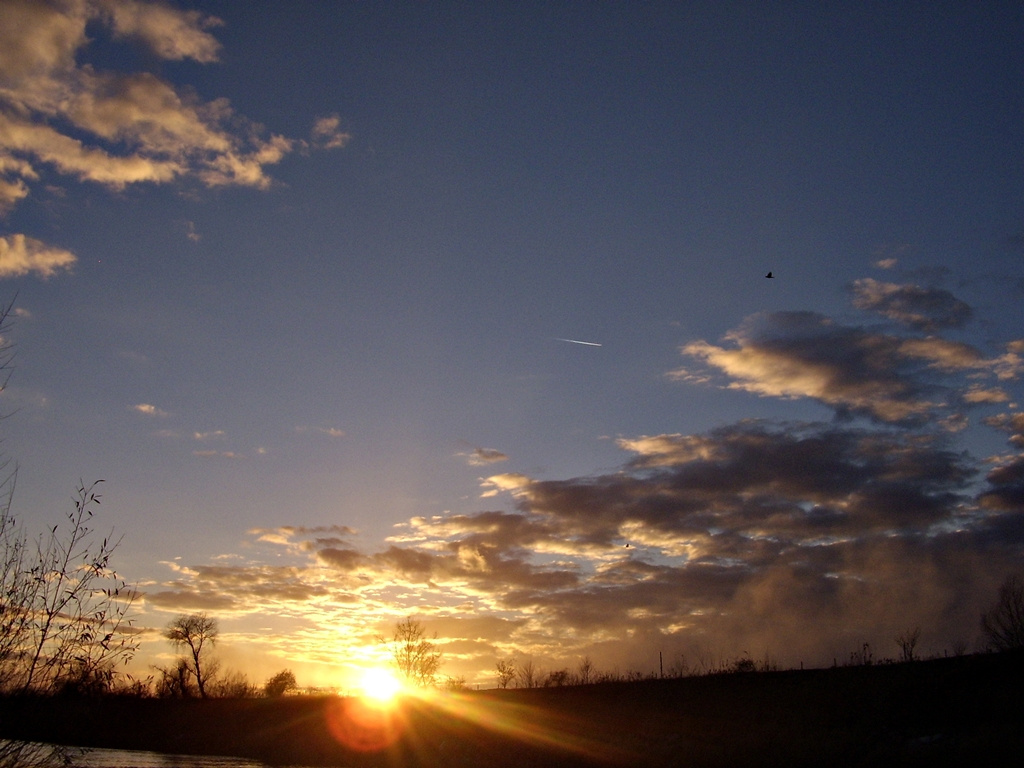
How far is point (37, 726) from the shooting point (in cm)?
1431

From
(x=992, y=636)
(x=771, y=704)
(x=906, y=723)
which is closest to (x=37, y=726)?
(x=906, y=723)

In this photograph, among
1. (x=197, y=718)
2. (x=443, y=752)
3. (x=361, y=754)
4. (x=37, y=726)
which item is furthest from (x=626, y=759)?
(x=197, y=718)

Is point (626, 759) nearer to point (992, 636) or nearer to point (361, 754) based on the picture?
point (361, 754)

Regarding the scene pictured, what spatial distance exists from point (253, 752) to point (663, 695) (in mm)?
48831

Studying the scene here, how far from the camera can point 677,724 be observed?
48969 mm

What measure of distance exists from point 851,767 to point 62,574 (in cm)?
3504

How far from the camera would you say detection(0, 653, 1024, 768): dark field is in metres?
33.3

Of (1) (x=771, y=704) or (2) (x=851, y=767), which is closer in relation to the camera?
(2) (x=851, y=767)

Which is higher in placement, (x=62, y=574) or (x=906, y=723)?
(x=62, y=574)

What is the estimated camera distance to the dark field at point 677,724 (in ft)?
109

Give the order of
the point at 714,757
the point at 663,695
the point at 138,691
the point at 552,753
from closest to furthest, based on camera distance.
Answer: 1. the point at 138,691
2. the point at 714,757
3. the point at 552,753
4. the point at 663,695

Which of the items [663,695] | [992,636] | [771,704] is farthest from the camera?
[992,636]

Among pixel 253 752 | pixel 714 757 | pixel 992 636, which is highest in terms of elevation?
pixel 992 636

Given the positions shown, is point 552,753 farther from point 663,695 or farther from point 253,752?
point 253,752
